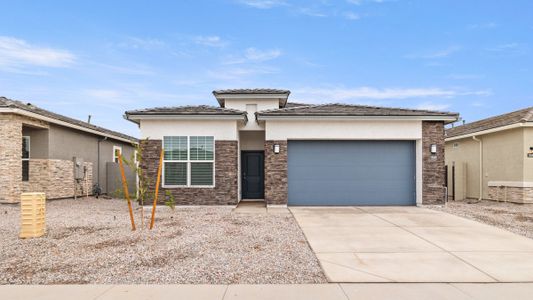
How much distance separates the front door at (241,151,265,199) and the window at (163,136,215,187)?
9.01 ft

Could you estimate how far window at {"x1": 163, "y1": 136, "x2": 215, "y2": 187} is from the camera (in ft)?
41.2

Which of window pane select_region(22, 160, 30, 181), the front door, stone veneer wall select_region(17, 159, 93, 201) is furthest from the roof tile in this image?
window pane select_region(22, 160, 30, 181)

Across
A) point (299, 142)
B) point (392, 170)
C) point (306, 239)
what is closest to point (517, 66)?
point (392, 170)

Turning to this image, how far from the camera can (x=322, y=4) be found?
1313 cm

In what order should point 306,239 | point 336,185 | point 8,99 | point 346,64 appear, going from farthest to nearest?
point 346,64
point 8,99
point 336,185
point 306,239

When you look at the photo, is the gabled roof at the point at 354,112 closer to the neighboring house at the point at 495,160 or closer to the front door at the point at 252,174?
the front door at the point at 252,174

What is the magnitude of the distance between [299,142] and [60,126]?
38.7 ft

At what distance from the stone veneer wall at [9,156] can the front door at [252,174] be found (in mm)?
9319

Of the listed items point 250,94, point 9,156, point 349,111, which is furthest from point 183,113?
point 9,156

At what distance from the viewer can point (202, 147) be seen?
12.6 metres
